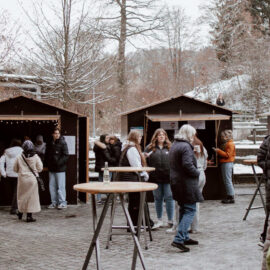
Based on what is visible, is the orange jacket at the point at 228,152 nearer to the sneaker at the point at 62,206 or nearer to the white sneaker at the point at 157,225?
the white sneaker at the point at 157,225

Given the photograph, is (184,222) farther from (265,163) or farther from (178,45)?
(178,45)

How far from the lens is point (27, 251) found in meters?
6.83

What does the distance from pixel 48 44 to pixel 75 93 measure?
7.94 ft

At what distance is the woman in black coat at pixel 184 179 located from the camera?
6.55 metres

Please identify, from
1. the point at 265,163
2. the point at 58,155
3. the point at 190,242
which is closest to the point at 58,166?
the point at 58,155

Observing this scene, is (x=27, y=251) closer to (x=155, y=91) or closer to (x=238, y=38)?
(x=155, y=91)

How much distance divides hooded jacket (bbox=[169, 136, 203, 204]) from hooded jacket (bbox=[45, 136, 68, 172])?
4.78m

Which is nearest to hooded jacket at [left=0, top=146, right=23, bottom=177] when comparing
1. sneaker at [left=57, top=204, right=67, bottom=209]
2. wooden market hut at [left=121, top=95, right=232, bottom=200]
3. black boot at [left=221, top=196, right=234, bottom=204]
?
sneaker at [left=57, top=204, right=67, bottom=209]

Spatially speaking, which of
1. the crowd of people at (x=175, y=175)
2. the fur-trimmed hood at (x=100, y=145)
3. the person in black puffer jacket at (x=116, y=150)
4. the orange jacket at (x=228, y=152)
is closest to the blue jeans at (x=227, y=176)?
the orange jacket at (x=228, y=152)

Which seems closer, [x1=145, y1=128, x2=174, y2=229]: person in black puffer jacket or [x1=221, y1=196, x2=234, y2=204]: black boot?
[x1=145, y1=128, x2=174, y2=229]: person in black puffer jacket

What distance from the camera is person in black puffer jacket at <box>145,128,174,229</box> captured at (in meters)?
8.15

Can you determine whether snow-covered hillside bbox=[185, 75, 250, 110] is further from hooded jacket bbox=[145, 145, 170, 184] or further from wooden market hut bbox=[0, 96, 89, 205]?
hooded jacket bbox=[145, 145, 170, 184]

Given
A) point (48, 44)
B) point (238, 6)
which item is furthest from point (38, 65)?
point (238, 6)

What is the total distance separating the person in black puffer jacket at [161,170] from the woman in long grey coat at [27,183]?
2.44 meters
